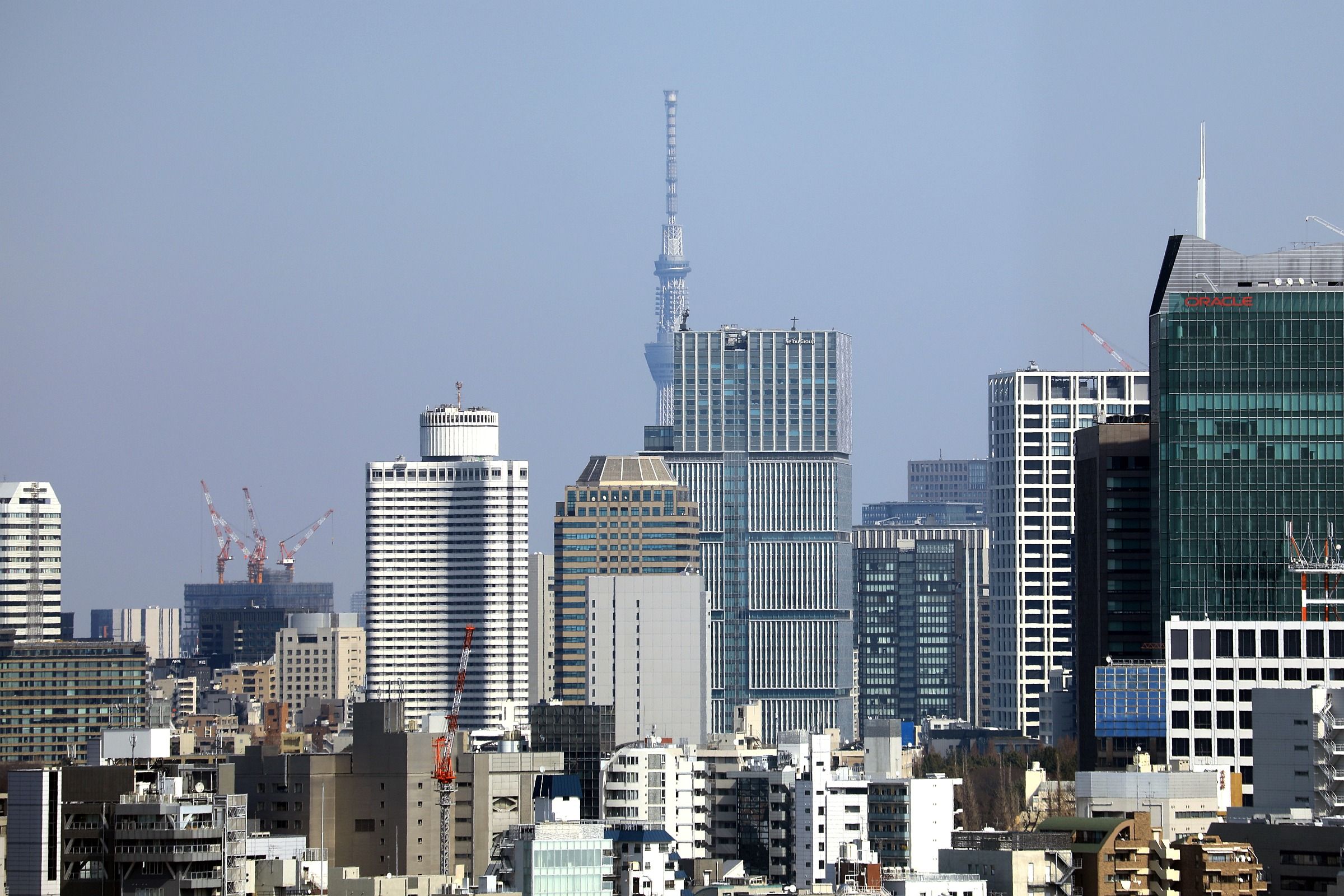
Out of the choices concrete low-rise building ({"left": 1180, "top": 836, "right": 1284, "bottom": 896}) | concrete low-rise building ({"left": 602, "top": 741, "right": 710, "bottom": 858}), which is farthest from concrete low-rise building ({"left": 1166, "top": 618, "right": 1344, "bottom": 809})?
concrete low-rise building ({"left": 1180, "top": 836, "right": 1284, "bottom": 896})

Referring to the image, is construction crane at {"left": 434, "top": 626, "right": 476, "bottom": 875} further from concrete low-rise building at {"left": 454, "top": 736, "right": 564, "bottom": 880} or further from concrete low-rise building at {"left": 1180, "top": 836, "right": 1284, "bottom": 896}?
concrete low-rise building at {"left": 1180, "top": 836, "right": 1284, "bottom": 896}

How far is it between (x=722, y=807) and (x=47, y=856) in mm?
97215

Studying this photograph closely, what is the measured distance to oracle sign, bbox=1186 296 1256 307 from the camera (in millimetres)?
177625

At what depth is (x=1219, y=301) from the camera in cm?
17788

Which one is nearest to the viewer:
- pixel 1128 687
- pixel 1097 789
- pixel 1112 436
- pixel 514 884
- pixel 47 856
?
pixel 47 856

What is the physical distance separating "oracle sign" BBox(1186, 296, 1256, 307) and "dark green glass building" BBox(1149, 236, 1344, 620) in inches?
2.6

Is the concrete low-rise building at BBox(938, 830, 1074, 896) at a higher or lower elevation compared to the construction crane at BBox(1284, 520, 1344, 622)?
lower

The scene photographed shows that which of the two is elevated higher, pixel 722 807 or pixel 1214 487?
pixel 1214 487

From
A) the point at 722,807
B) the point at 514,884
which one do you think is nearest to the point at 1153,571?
the point at 722,807

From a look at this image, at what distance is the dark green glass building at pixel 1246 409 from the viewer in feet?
579

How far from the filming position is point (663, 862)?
439 feet

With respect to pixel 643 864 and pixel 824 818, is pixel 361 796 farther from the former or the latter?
pixel 643 864

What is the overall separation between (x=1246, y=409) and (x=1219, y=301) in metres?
6.70

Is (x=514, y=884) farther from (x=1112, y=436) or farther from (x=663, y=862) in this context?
(x=1112, y=436)
